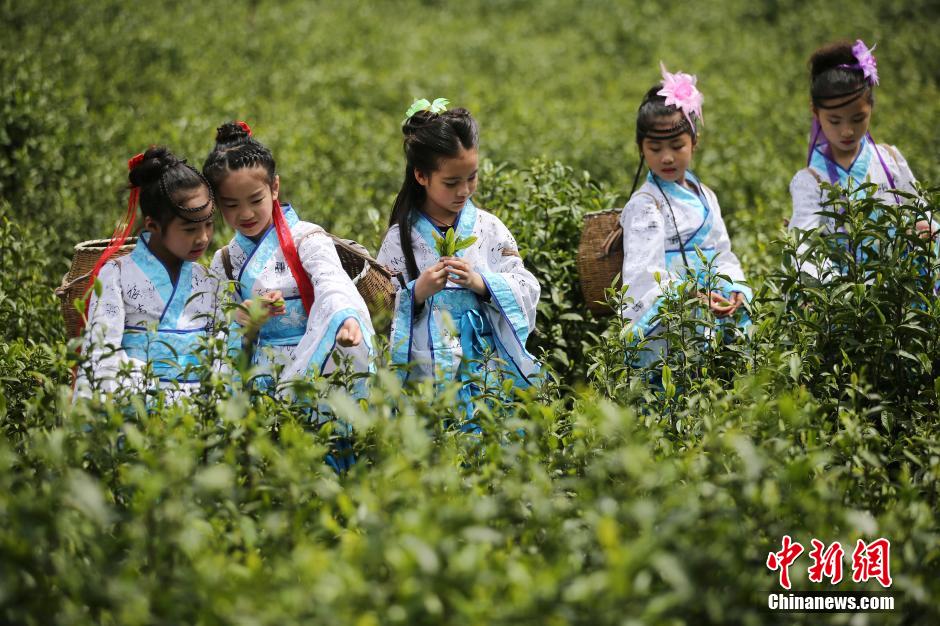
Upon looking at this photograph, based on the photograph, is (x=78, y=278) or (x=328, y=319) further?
(x=78, y=278)

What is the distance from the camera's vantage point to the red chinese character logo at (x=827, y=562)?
7.73 ft

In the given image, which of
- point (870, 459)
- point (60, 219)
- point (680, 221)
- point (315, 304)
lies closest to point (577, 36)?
point (60, 219)

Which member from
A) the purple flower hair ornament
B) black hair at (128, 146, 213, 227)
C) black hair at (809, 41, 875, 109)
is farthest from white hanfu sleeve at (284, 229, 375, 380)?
the purple flower hair ornament

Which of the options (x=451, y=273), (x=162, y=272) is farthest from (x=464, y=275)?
(x=162, y=272)

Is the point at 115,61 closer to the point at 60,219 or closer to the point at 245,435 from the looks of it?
the point at 60,219

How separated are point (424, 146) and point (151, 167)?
3.54 ft

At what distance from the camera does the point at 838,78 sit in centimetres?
452

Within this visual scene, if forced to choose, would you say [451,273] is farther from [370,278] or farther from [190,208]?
[190,208]

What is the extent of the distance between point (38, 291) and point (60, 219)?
144 cm

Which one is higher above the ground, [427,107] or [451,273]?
[427,107]

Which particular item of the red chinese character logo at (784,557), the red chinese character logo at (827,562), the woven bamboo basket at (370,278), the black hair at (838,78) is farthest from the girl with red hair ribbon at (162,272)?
the black hair at (838,78)

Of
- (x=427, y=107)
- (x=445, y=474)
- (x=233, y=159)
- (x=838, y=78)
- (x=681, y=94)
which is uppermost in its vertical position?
(x=838, y=78)

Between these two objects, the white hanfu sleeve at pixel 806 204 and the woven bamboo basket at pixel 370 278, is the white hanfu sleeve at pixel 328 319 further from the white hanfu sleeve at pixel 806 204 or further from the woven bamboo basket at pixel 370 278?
the white hanfu sleeve at pixel 806 204

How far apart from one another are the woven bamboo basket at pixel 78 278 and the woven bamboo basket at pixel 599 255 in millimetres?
2001
